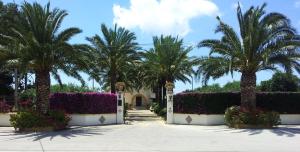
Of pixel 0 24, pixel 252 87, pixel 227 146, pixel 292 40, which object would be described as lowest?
pixel 227 146

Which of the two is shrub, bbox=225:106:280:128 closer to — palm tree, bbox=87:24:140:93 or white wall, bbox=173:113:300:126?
white wall, bbox=173:113:300:126

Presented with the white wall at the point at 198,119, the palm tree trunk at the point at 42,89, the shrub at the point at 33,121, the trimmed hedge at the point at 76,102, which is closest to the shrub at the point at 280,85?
the white wall at the point at 198,119

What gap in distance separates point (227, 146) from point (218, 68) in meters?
10.9

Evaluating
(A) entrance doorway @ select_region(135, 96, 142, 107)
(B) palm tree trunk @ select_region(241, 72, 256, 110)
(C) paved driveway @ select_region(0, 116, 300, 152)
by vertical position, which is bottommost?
(C) paved driveway @ select_region(0, 116, 300, 152)

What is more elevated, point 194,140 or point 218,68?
point 218,68

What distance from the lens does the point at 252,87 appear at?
3114 centimetres

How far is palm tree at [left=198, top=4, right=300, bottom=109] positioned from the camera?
96.5ft

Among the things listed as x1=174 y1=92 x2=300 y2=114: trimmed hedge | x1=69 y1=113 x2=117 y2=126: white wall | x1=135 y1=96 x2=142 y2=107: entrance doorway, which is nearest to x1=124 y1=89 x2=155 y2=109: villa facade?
x1=135 y1=96 x2=142 y2=107: entrance doorway

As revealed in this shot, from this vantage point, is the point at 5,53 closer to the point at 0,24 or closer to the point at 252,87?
the point at 0,24

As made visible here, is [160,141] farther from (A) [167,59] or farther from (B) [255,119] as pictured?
(A) [167,59]

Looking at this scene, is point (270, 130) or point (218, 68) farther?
point (218, 68)

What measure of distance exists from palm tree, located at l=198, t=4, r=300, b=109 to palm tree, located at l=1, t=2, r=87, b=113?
7.75 meters

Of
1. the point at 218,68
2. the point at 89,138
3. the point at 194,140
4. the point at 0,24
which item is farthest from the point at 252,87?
the point at 0,24

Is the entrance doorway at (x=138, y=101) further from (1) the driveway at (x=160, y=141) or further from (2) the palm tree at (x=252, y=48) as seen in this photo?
(1) the driveway at (x=160, y=141)
